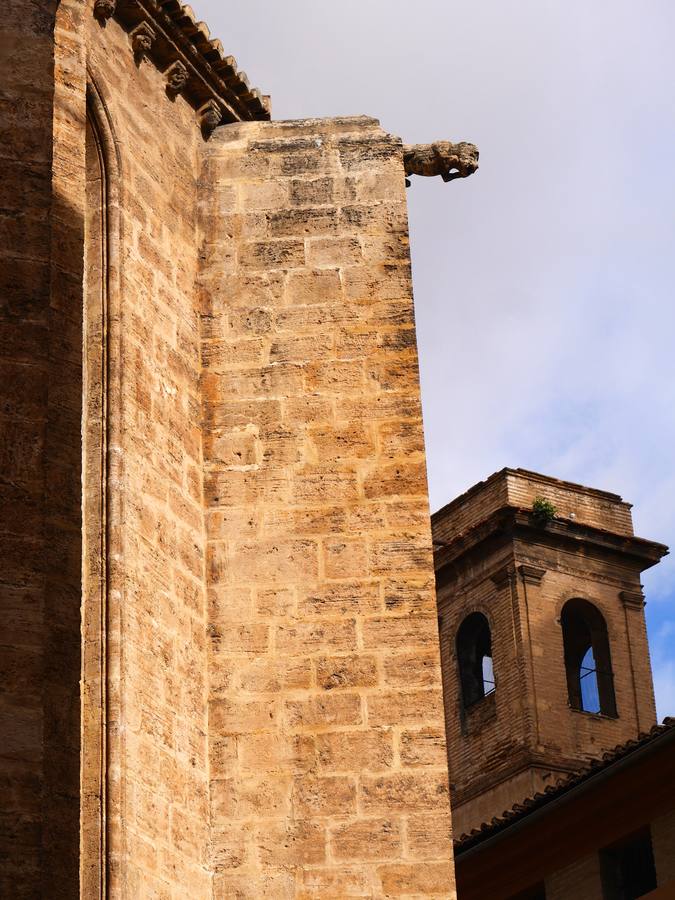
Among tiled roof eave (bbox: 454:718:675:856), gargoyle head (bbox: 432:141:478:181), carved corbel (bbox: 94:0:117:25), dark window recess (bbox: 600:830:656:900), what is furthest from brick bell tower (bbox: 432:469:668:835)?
carved corbel (bbox: 94:0:117:25)

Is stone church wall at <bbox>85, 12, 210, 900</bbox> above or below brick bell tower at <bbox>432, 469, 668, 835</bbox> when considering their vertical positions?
below

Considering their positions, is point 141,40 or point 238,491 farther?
point 141,40

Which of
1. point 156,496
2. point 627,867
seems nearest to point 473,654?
point 627,867

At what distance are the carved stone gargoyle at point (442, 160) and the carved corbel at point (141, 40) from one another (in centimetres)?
151

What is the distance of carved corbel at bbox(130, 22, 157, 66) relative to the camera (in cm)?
1151

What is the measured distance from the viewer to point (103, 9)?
36.8 feet

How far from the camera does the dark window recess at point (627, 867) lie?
21.6 meters

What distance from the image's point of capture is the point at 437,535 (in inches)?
1430

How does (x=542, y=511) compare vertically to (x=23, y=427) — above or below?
above

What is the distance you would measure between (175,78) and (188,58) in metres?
0.14

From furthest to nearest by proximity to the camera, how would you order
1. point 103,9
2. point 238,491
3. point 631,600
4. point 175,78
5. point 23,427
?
point 631,600 → point 175,78 → point 103,9 → point 238,491 → point 23,427

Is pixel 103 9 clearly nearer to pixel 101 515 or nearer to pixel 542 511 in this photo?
pixel 101 515

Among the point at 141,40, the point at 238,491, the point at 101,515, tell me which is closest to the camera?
the point at 101,515

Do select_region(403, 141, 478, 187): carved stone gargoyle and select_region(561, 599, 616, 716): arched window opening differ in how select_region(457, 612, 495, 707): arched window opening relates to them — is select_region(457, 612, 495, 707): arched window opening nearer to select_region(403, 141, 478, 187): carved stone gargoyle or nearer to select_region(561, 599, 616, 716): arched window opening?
select_region(561, 599, 616, 716): arched window opening
